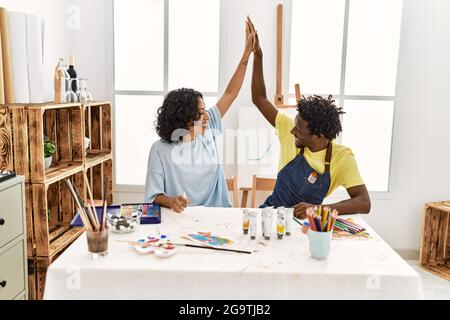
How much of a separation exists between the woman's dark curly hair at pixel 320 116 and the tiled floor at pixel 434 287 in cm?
153

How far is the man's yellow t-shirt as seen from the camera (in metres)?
2.03

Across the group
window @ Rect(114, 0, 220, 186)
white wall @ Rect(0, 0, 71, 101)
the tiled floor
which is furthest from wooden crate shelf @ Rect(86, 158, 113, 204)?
the tiled floor

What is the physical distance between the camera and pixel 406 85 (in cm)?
342

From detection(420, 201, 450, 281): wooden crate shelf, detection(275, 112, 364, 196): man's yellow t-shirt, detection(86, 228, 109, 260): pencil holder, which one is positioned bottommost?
detection(420, 201, 450, 281): wooden crate shelf

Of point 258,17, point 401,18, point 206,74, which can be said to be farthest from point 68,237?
point 401,18

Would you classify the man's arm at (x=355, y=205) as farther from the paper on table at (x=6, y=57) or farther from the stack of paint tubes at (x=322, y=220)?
the paper on table at (x=6, y=57)

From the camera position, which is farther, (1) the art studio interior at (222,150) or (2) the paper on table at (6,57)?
(2) the paper on table at (6,57)

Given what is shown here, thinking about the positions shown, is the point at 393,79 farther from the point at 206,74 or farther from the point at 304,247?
the point at 304,247

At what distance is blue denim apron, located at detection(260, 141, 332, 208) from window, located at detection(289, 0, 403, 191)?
1.41 m

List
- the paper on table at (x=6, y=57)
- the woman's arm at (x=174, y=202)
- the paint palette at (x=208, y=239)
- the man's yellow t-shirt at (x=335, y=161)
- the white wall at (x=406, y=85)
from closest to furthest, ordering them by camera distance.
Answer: the paint palette at (x=208, y=239) → the woman's arm at (x=174, y=202) → the man's yellow t-shirt at (x=335, y=161) → the paper on table at (x=6, y=57) → the white wall at (x=406, y=85)

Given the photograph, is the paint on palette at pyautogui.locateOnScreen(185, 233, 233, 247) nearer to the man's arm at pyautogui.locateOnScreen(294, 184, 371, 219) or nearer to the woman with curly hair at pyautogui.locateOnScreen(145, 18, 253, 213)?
the man's arm at pyautogui.locateOnScreen(294, 184, 371, 219)

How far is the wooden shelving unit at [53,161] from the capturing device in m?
2.23

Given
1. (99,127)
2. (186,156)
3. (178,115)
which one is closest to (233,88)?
(178,115)

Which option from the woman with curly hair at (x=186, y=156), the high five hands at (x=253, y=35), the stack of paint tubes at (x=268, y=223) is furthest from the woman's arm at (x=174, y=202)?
the high five hands at (x=253, y=35)
